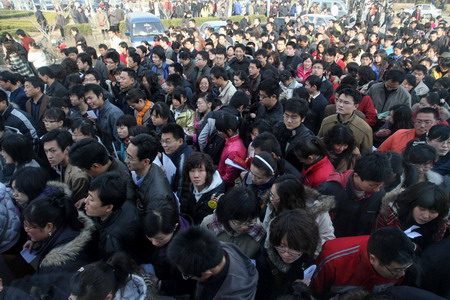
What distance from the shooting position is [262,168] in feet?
9.07

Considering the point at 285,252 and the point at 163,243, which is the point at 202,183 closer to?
the point at 163,243

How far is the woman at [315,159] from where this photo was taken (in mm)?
2943

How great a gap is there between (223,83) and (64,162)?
9.59 feet

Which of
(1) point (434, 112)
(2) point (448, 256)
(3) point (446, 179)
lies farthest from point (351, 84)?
(2) point (448, 256)

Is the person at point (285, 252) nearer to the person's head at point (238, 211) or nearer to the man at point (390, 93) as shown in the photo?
the person's head at point (238, 211)

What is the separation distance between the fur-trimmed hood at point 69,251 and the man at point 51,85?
3990mm

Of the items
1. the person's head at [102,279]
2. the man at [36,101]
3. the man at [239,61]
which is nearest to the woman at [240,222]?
the person's head at [102,279]

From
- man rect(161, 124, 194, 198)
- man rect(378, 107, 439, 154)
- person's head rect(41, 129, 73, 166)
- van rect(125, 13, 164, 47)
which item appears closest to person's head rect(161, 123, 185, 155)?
man rect(161, 124, 194, 198)

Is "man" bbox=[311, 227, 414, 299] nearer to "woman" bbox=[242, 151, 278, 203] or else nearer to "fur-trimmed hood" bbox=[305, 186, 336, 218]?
"fur-trimmed hood" bbox=[305, 186, 336, 218]

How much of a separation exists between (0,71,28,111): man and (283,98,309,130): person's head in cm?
435

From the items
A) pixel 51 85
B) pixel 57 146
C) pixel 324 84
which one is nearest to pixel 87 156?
pixel 57 146

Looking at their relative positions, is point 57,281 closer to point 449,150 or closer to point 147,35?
point 449,150

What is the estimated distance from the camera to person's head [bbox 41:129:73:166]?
328 centimetres

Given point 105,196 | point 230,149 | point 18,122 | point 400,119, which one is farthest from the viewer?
point 18,122
